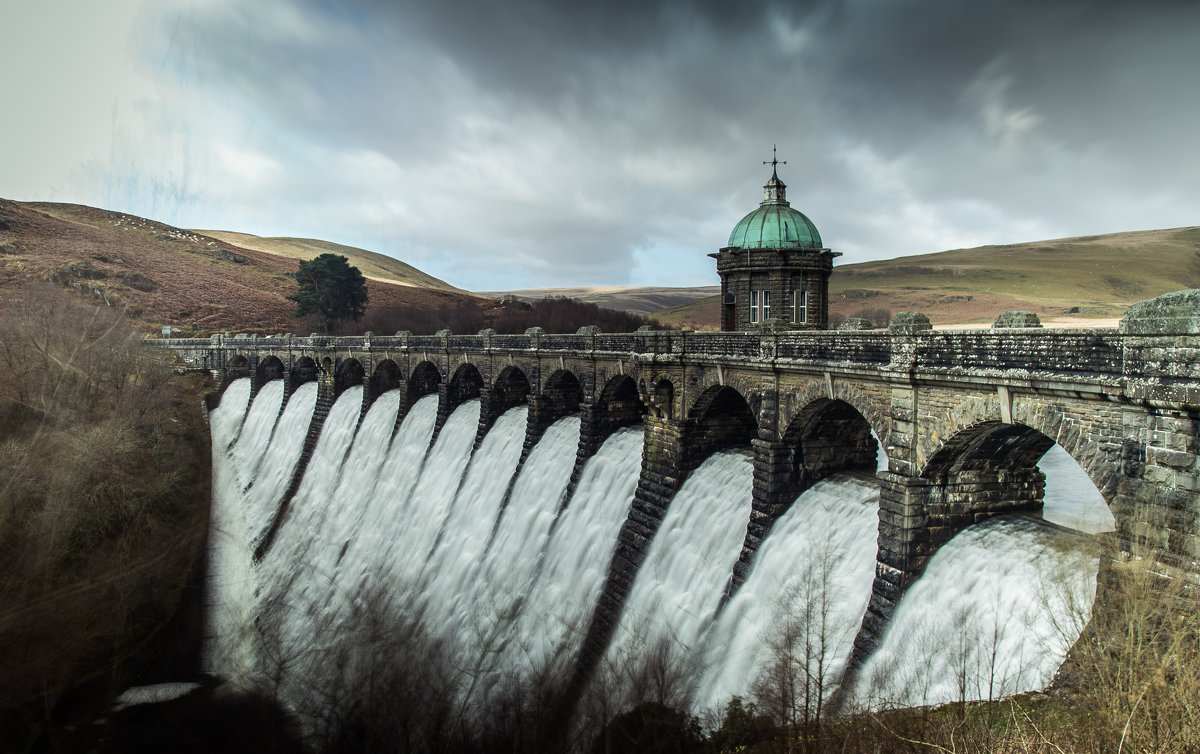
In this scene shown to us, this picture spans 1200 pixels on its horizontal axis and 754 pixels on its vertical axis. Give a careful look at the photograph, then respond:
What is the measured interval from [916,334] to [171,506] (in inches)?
1521

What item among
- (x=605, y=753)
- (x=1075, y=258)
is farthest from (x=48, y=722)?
(x=1075, y=258)

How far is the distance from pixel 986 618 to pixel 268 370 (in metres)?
66.9

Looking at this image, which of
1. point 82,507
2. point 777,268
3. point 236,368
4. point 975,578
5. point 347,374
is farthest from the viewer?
point 236,368

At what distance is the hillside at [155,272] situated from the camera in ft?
326

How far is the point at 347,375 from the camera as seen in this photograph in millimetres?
52156

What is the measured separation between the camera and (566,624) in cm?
2084

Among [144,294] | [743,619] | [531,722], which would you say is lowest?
[531,722]

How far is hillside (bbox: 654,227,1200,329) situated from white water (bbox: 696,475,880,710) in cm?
7019

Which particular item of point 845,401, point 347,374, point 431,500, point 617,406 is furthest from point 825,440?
point 347,374

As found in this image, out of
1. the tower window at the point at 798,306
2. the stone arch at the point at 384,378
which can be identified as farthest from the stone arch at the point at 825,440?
the stone arch at the point at 384,378

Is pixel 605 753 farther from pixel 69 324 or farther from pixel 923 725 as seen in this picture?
pixel 69 324

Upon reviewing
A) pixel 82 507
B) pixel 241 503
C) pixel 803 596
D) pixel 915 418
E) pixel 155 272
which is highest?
pixel 155 272

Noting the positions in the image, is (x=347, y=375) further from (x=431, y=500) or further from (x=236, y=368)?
(x=236, y=368)

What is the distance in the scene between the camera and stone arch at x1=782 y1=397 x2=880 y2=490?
Result: 717 inches
